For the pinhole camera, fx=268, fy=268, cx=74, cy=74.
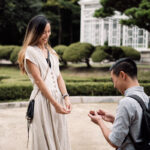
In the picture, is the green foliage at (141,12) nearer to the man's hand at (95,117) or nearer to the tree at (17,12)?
the man's hand at (95,117)

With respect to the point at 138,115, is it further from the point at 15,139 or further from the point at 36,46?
the point at 15,139

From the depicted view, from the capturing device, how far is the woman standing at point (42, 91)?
2.47m

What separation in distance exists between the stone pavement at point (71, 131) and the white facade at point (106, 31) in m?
13.4

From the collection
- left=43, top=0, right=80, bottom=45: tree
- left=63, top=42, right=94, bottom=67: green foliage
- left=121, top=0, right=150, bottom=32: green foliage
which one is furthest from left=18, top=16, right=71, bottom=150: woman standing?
left=43, top=0, right=80, bottom=45: tree

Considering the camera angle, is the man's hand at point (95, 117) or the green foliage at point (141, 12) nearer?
the man's hand at point (95, 117)

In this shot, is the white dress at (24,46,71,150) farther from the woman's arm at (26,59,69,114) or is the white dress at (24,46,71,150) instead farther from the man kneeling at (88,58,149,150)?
the man kneeling at (88,58,149,150)

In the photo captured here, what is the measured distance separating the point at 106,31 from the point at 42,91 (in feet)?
64.0

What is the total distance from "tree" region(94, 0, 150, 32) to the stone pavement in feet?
14.8

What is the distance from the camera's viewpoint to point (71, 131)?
4.95 metres

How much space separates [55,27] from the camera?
26.8m

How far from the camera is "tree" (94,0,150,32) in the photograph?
9.81 m

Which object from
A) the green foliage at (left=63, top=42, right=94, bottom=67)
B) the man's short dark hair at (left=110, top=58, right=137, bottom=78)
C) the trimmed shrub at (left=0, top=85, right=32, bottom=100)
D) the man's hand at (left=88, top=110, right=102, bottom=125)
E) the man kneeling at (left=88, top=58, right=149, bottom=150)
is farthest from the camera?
the green foliage at (left=63, top=42, right=94, bottom=67)

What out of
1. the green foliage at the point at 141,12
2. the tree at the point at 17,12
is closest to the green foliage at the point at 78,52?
the green foliage at the point at 141,12

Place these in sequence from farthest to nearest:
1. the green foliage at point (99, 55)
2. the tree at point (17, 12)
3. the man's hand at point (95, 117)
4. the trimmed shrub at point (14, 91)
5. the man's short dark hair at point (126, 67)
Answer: the tree at point (17, 12) < the green foliage at point (99, 55) < the trimmed shrub at point (14, 91) < the man's hand at point (95, 117) < the man's short dark hair at point (126, 67)
